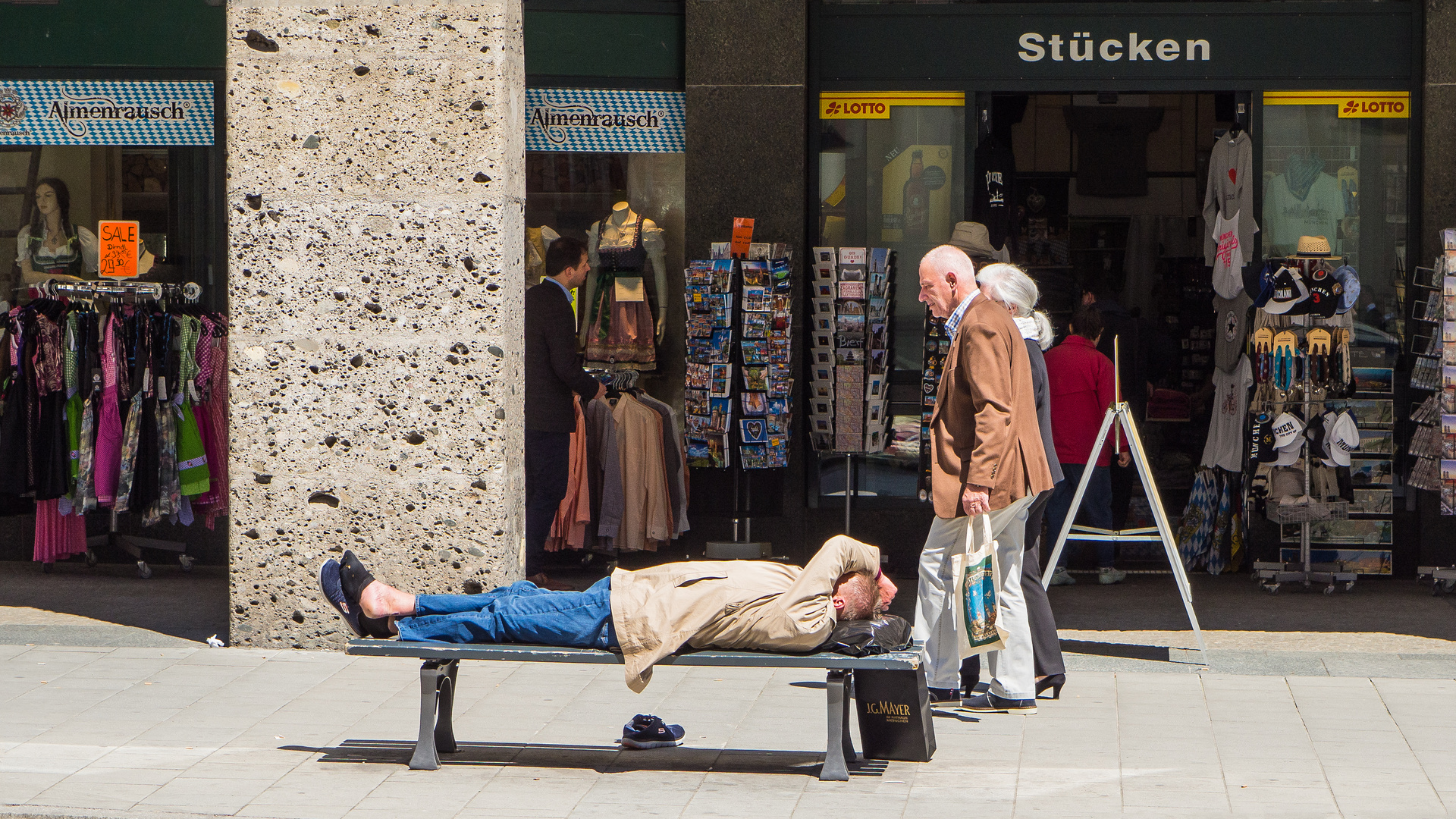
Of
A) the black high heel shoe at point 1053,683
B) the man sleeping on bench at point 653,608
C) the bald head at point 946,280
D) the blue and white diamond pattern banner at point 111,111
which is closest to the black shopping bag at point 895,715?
the man sleeping on bench at point 653,608

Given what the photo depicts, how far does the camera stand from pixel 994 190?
9.91m

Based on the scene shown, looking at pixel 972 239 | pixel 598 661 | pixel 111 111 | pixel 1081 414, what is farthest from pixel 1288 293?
pixel 111 111

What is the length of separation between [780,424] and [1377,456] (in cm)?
351

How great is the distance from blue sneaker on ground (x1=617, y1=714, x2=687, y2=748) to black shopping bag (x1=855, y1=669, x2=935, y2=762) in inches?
27.3

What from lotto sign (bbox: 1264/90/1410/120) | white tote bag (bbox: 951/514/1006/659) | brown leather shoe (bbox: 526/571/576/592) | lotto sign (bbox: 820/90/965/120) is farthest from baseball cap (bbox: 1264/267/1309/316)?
brown leather shoe (bbox: 526/571/576/592)

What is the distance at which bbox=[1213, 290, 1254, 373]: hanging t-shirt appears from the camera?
9836 millimetres

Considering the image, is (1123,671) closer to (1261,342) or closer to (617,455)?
(1261,342)

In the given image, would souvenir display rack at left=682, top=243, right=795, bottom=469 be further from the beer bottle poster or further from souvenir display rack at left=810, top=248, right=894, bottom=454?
the beer bottle poster

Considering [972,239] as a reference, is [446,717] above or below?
below

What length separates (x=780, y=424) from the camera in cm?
963

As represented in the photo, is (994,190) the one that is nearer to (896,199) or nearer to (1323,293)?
(896,199)

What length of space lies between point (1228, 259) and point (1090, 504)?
1.71 metres

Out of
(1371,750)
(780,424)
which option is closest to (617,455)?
(780,424)

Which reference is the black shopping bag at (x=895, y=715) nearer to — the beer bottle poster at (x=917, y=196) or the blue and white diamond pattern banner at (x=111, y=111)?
the beer bottle poster at (x=917, y=196)
